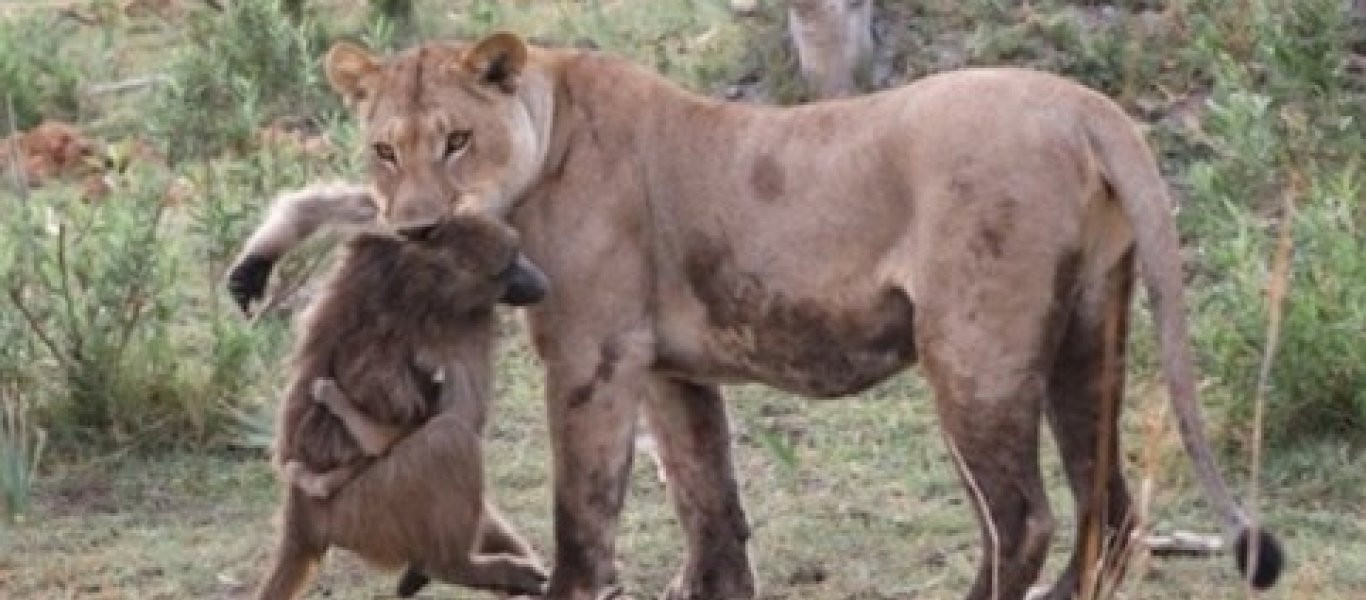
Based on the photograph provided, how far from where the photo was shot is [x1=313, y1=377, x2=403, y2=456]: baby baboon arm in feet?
20.9

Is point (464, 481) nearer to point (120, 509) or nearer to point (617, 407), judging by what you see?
point (617, 407)

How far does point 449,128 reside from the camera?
6.63 metres

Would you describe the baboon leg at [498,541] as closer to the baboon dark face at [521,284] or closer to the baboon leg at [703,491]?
the baboon leg at [703,491]

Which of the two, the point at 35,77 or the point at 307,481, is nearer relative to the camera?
the point at 307,481

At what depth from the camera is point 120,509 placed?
8.01 metres

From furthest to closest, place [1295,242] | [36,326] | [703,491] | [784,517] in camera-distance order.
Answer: [36,326] → [1295,242] → [784,517] → [703,491]

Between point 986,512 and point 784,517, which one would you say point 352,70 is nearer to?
point 784,517

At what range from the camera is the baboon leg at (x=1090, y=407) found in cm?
640

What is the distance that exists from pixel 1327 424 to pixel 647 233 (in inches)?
76.5

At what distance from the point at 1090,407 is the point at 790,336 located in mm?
594

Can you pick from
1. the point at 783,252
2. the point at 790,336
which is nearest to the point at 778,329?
the point at 790,336

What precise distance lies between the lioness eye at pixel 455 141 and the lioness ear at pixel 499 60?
14 cm

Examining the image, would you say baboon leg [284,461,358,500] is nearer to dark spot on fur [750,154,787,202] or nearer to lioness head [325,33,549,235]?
lioness head [325,33,549,235]

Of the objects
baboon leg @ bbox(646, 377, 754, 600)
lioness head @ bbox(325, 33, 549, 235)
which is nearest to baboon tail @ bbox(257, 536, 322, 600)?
lioness head @ bbox(325, 33, 549, 235)
